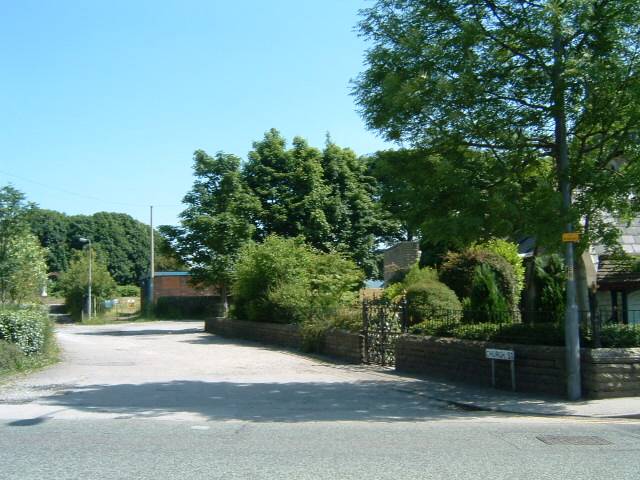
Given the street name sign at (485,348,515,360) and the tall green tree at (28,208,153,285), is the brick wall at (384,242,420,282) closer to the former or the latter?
the street name sign at (485,348,515,360)

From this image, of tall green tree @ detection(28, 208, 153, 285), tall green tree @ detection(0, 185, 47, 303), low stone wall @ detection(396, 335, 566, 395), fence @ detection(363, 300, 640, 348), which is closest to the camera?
fence @ detection(363, 300, 640, 348)

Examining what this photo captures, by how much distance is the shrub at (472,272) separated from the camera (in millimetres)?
20297

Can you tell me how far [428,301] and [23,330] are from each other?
1122cm

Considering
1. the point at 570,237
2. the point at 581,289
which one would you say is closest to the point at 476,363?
the point at 581,289

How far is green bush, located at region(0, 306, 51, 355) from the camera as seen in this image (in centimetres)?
1784

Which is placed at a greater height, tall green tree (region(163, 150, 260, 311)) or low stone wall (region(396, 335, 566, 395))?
tall green tree (region(163, 150, 260, 311))

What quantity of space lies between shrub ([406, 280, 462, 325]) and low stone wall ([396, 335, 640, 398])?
2.56m

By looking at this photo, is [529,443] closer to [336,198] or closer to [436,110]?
[436,110]

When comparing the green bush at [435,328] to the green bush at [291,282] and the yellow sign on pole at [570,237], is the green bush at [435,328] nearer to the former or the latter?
the yellow sign on pole at [570,237]

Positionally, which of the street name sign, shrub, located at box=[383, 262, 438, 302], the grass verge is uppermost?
shrub, located at box=[383, 262, 438, 302]

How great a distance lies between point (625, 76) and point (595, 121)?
0.97 m

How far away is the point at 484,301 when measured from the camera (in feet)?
57.8

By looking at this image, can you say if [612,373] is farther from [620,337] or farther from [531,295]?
[531,295]

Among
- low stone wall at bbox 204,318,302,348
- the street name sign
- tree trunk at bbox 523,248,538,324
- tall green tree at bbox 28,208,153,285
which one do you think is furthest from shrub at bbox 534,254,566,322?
tall green tree at bbox 28,208,153,285
